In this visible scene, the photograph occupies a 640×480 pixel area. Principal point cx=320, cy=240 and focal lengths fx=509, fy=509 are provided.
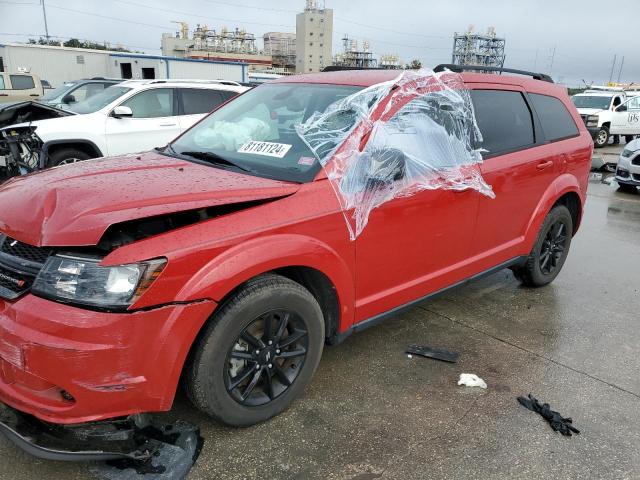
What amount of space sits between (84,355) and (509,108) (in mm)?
3392

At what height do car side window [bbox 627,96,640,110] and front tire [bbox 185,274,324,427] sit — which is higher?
car side window [bbox 627,96,640,110]

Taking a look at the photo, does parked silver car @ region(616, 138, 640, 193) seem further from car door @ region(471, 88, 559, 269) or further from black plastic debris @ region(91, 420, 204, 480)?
black plastic debris @ region(91, 420, 204, 480)

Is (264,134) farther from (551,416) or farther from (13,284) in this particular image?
(551,416)

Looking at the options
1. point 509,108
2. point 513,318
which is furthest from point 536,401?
point 509,108

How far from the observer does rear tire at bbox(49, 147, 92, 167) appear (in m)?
7.17

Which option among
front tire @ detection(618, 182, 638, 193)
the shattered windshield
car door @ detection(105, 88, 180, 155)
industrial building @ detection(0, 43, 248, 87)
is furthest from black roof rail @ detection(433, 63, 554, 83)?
industrial building @ detection(0, 43, 248, 87)

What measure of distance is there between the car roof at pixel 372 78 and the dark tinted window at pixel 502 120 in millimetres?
106

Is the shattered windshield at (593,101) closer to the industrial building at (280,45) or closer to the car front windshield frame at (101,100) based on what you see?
the car front windshield frame at (101,100)

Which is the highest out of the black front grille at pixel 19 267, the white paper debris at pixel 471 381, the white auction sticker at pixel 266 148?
the white auction sticker at pixel 266 148

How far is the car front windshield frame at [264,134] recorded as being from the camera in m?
2.81

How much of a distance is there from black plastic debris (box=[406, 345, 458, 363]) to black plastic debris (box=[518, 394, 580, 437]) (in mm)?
533

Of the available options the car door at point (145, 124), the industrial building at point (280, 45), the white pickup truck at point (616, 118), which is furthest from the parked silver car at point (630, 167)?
the industrial building at point (280, 45)

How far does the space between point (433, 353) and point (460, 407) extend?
0.59 meters

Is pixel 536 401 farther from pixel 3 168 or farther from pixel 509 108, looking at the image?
pixel 3 168
